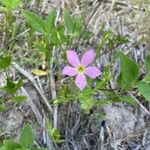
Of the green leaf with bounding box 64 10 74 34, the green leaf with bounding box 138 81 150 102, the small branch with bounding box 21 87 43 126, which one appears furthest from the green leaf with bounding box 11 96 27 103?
the green leaf with bounding box 138 81 150 102

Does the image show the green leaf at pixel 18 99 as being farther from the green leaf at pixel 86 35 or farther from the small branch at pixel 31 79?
the green leaf at pixel 86 35

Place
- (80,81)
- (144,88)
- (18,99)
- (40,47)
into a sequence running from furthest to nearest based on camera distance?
1. (40,47)
2. (18,99)
3. (80,81)
4. (144,88)

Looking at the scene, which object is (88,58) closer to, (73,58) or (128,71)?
(73,58)

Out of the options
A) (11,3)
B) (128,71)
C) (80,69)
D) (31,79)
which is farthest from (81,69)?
(11,3)

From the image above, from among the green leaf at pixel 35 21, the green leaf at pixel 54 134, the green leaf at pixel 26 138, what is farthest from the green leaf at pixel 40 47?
the green leaf at pixel 26 138

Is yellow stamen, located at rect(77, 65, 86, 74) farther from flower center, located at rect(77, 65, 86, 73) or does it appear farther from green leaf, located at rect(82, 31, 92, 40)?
green leaf, located at rect(82, 31, 92, 40)

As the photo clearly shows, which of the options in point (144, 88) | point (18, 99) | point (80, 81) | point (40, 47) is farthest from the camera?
point (40, 47)
